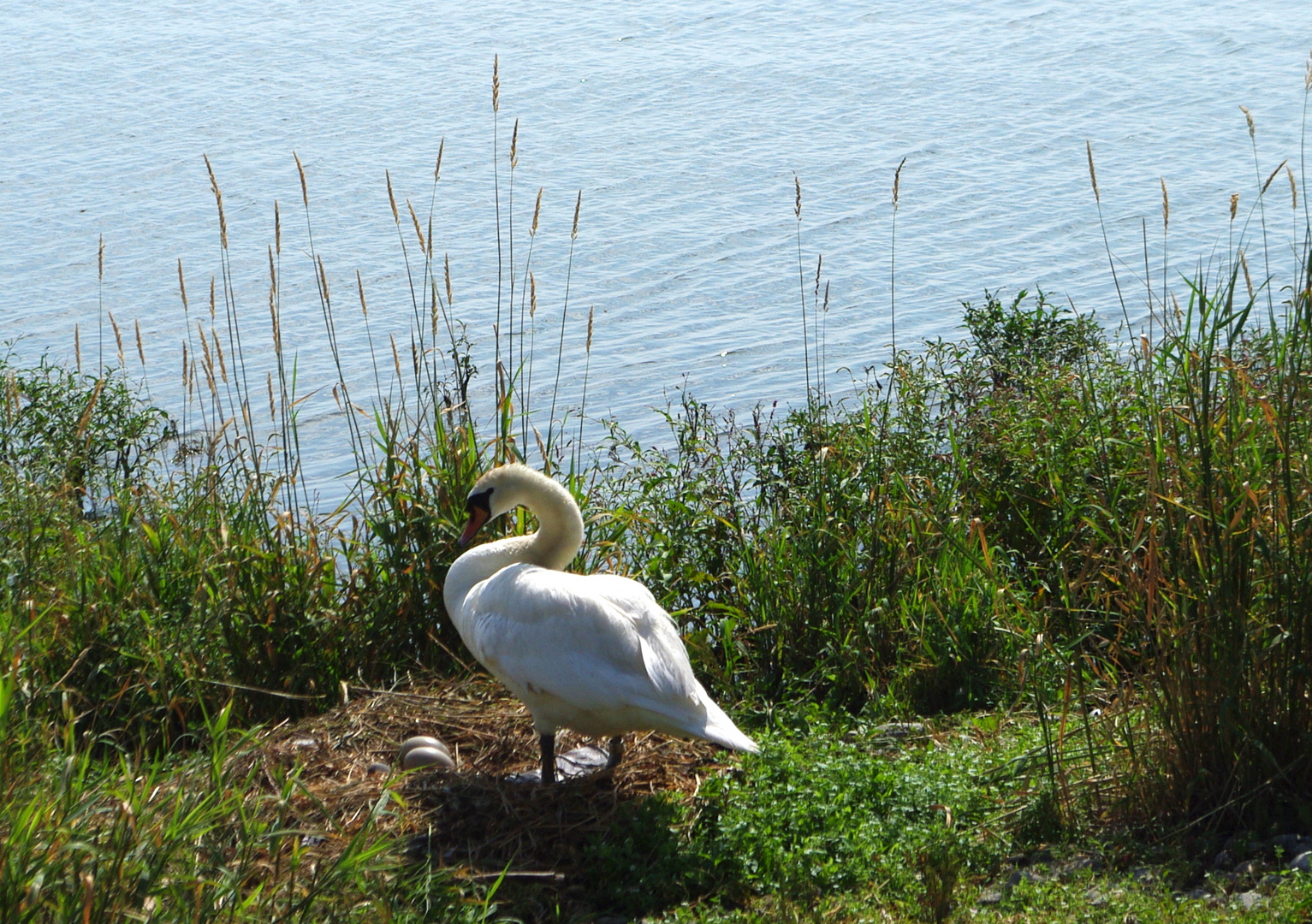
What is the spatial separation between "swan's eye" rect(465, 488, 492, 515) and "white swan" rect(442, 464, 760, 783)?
0.21 meters

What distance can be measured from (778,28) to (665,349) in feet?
44.1

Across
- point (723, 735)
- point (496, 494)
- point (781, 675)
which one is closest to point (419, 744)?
point (496, 494)

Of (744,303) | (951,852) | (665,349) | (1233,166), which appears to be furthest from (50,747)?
(1233,166)

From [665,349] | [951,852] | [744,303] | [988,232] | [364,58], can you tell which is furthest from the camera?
[364,58]

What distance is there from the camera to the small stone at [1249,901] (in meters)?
3.49

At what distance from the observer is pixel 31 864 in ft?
9.98

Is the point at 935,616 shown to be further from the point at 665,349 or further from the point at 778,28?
the point at 778,28

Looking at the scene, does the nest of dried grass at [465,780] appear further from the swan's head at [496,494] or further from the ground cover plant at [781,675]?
the swan's head at [496,494]

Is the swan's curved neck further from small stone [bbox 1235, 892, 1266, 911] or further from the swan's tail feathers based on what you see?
small stone [bbox 1235, 892, 1266, 911]

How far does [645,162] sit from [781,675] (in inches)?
492

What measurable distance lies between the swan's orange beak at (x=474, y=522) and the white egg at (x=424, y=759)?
2.94ft

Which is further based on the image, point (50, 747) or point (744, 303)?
point (744, 303)

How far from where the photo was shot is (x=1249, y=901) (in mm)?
3545

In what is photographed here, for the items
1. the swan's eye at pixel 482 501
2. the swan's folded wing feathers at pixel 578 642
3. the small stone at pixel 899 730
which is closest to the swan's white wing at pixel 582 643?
the swan's folded wing feathers at pixel 578 642
